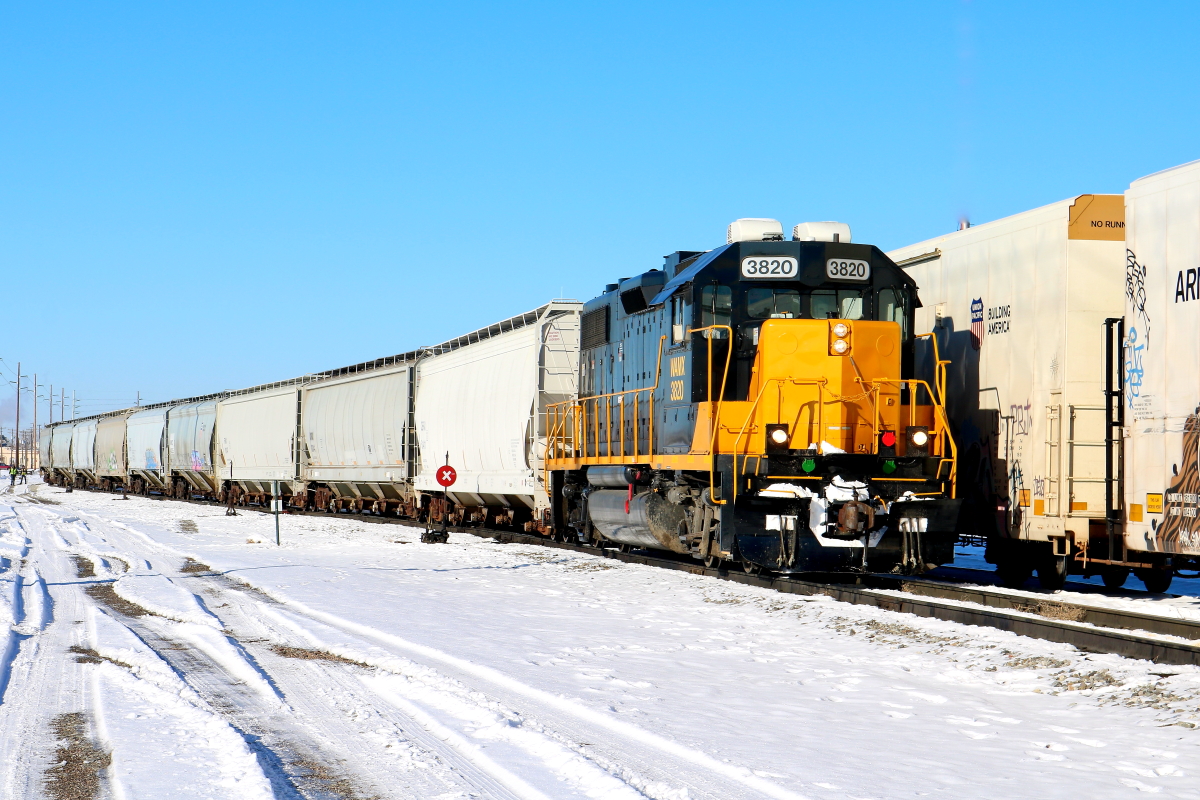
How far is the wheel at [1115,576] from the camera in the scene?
40.4 ft

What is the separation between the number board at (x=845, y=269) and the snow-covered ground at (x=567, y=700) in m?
3.43

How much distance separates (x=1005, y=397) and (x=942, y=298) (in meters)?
1.77

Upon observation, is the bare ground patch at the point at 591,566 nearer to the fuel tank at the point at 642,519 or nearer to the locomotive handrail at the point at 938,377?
the fuel tank at the point at 642,519

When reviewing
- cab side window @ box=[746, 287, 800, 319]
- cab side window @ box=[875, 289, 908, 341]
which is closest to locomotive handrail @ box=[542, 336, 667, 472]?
cab side window @ box=[746, 287, 800, 319]

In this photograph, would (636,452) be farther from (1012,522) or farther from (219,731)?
(219,731)

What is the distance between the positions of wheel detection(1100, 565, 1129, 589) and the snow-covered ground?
355 centimetres

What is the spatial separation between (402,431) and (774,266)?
51.1 ft

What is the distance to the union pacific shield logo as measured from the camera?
41.9 feet

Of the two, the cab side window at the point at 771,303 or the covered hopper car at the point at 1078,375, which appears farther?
the cab side window at the point at 771,303

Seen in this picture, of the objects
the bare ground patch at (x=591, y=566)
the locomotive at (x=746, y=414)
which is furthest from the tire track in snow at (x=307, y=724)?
the bare ground patch at (x=591, y=566)

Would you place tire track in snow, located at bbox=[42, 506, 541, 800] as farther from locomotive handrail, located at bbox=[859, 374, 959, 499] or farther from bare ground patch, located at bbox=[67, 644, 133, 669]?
locomotive handrail, located at bbox=[859, 374, 959, 499]

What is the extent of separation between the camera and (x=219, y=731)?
5699 millimetres

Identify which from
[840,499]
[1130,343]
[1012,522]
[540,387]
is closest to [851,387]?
[840,499]

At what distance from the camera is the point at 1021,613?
9852 millimetres
